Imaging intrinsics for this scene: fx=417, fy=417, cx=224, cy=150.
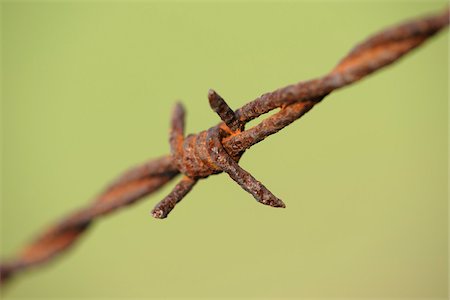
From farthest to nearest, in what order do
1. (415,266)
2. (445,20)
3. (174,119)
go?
(415,266) < (174,119) < (445,20)

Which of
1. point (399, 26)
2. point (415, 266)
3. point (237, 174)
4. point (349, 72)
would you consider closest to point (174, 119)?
point (237, 174)

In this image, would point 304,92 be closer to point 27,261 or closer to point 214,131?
point 214,131

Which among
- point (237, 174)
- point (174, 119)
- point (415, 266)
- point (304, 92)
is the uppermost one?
point (415, 266)

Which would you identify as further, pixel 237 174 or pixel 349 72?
pixel 237 174

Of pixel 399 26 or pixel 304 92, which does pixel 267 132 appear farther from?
pixel 399 26

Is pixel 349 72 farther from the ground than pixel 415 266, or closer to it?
closer to it

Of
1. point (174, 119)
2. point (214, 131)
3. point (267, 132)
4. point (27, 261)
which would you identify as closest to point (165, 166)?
point (174, 119)

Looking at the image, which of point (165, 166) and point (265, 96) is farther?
point (165, 166)

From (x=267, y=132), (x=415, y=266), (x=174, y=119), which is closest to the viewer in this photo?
(x=267, y=132)

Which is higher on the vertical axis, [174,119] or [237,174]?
[174,119]
